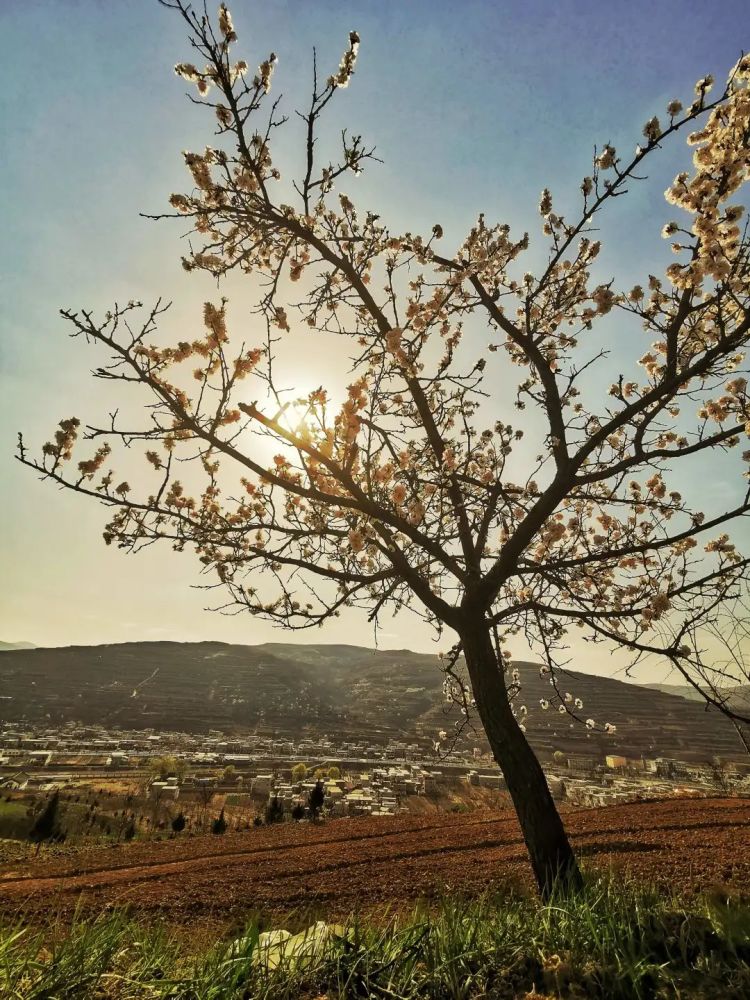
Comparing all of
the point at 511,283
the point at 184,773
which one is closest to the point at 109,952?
the point at 511,283

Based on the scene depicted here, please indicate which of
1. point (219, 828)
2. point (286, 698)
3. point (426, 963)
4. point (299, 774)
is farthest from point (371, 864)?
point (286, 698)

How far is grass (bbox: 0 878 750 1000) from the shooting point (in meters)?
2.50

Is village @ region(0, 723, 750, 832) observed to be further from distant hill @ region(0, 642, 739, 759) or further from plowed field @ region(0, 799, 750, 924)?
plowed field @ region(0, 799, 750, 924)

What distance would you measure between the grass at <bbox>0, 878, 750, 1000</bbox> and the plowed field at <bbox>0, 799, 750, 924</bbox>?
397cm

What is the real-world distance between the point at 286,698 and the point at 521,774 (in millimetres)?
153564

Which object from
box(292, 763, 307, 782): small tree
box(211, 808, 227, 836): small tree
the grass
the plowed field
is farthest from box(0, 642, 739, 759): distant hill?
the grass

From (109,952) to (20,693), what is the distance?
179 meters

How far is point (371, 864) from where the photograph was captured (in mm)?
12406

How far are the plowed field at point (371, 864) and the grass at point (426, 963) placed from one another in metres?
3.97

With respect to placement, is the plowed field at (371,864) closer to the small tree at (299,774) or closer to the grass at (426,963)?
the grass at (426,963)

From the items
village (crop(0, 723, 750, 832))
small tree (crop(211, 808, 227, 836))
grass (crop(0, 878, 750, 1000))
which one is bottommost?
village (crop(0, 723, 750, 832))

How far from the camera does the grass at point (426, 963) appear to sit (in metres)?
2.50

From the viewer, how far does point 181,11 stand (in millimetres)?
4305

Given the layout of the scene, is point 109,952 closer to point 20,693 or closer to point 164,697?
point 164,697
